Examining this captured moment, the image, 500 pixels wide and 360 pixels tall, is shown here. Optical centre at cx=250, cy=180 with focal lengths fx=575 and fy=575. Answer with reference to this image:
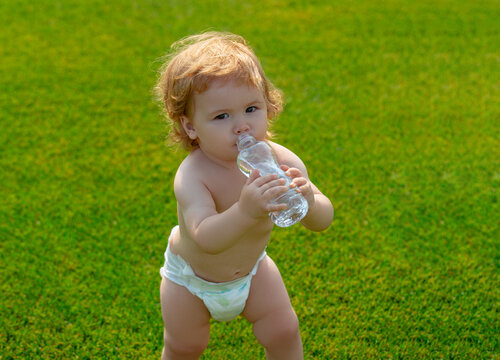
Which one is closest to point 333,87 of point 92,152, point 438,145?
point 438,145

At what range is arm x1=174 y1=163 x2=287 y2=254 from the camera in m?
2.03

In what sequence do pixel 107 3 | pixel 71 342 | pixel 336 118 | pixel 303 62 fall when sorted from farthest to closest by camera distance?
pixel 107 3, pixel 303 62, pixel 336 118, pixel 71 342

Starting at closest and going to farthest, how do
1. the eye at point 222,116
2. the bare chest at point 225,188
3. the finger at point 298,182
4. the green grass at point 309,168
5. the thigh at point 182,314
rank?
1. the finger at point 298,182
2. the eye at point 222,116
3. the bare chest at point 225,188
4. the thigh at point 182,314
5. the green grass at point 309,168

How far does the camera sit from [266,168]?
2.29 meters

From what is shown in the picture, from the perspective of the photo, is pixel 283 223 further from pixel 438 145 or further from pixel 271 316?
pixel 438 145

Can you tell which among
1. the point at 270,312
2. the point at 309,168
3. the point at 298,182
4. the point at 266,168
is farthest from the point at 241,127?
the point at 309,168

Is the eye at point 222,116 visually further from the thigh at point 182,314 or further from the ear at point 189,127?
the thigh at point 182,314

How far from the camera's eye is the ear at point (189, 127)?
2379 millimetres

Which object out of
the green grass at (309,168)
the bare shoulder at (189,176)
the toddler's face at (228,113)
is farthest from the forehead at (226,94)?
the green grass at (309,168)

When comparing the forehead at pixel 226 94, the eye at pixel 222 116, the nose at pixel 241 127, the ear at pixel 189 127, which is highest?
the forehead at pixel 226 94

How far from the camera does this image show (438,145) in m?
4.86

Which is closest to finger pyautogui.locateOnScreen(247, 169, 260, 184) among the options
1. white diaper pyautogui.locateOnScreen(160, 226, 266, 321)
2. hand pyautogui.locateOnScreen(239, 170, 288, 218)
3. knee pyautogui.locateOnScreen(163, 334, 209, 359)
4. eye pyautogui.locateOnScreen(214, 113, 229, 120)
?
hand pyautogui.locateOnScreen(239, 170, 288, 218)

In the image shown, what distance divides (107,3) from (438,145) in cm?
457

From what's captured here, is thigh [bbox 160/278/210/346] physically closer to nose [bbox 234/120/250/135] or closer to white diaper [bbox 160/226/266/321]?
white diaper [bbox 160/226/266/321]
